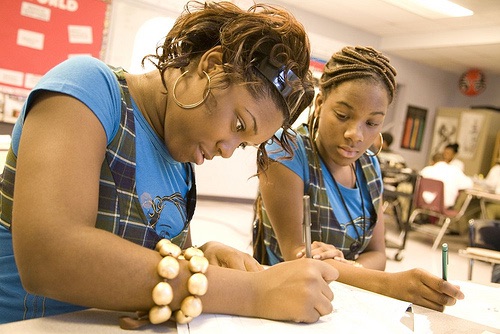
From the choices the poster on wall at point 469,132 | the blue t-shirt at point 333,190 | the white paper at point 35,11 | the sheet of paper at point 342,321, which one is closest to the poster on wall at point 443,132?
the poster on wall at point 469,132

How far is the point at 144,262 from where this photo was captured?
2.15 ft

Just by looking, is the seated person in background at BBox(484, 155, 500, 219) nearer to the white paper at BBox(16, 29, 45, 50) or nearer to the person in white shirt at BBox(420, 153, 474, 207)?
the person in white shirt at BBox(420, 153, 474, 207)

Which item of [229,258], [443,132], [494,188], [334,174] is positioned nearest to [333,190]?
[334,174]

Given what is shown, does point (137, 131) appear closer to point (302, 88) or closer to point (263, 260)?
point (302, 88)

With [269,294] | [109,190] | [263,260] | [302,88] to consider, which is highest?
[302,88]

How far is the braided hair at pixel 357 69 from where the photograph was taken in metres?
1.39

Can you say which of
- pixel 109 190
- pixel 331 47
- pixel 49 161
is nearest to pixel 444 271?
pixel 109 190

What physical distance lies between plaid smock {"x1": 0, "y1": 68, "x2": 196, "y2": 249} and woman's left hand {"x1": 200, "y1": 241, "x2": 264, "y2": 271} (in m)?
0.13

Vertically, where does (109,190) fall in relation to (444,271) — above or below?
above

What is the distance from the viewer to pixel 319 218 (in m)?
1.38

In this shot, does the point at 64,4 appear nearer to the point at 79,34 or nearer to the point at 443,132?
the point at 79,34

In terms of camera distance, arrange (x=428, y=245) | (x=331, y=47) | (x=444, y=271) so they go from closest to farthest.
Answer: (x=444, y=271), (x=428, y=245), (x=331, y=47)

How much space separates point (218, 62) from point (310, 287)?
1.42 feet

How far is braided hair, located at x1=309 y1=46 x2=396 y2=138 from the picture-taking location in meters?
1.39
